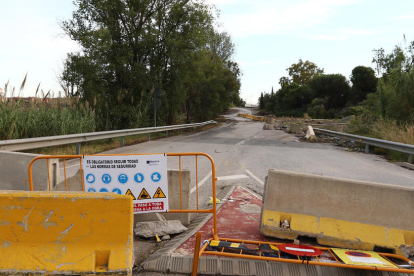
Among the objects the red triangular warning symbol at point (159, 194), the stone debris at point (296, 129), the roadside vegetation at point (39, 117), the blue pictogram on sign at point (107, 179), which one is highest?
the roadside vegetation at point (39, 117)

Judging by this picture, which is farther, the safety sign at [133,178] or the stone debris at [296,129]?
the stone debris at [296,129]

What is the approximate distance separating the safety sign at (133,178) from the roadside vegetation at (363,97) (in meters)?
10.9

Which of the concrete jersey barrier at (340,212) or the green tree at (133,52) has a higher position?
the green tree at (133,52)

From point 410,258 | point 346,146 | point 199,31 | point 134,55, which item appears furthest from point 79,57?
point 410,258

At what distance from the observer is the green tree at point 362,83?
59.0m

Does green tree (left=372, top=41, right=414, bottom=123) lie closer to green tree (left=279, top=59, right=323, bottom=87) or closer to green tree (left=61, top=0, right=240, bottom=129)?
green tree (left=61, top=0, right=240, bottom=129)

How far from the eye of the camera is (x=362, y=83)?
59.6 metres

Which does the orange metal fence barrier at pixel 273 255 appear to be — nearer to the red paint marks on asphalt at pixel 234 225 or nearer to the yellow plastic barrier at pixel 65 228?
the red paint marks on asphalt at pixel 234 225

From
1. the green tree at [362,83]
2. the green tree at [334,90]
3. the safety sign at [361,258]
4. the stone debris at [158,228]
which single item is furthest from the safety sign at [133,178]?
the green tree at [334,90]

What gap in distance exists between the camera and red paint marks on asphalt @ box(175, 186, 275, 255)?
4570 mm

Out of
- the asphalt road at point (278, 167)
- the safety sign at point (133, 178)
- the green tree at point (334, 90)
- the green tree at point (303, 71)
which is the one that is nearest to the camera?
the safety sign at point (133, 178)

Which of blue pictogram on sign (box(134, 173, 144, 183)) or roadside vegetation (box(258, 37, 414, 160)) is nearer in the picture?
blue pictogram on sign (box(134, 173, 144, 183))

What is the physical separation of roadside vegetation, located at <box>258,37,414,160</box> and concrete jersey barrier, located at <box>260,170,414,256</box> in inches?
365

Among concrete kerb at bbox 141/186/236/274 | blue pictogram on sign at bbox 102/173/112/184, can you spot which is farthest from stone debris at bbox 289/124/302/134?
blue pictogram on sign at bbox 102/173/112/184
